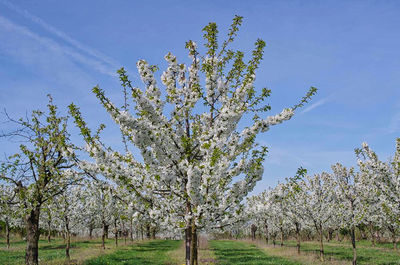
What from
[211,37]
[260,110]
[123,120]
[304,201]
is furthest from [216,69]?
[304,201]

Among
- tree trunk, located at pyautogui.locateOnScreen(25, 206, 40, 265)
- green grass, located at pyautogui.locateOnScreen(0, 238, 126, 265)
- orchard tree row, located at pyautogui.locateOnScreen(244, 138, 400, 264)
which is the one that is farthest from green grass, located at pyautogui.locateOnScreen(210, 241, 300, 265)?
tree trunk, located at pyautogui.locateOnScreen(25, 206, 40, 265)

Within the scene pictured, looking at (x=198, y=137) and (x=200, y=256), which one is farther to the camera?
(x=200, y=256)

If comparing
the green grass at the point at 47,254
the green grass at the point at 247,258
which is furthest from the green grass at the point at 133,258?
the green grass at the point at 247,258

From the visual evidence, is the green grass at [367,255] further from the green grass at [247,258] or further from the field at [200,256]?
the green grass at [247,258]

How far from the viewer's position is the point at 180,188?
8.12 m

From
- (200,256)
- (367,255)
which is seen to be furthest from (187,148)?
(367,255)

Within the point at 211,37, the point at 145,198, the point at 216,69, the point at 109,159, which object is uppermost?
the point at 211,37

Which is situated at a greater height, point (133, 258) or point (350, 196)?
point (350, 196)

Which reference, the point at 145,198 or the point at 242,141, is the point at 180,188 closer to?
the point at 145,198

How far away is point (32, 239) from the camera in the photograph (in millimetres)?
15742

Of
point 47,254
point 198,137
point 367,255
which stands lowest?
point 367,255

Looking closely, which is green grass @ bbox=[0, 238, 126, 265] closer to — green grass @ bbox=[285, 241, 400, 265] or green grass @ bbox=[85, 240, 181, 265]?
green grass @ bbox=[85, 240, 181, 265]

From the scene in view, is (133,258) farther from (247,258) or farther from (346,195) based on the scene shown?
(346,195)

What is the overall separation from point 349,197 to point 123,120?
20.7m
